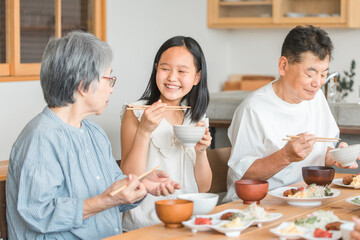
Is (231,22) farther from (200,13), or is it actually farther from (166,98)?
(166,98)

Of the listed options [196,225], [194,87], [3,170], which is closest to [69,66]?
[196,225]

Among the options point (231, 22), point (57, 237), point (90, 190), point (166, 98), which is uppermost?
point (231, 22)

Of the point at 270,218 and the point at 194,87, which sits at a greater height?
the point at 194,87

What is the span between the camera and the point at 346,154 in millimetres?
2201

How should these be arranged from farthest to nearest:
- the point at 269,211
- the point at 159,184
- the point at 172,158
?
the point at 172,158, the point at 159,184, the point at 269,211

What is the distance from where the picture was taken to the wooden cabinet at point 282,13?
498 centimetres

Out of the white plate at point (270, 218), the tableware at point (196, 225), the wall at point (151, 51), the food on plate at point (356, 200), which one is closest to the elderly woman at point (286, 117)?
the food on plate at point (356, 200)

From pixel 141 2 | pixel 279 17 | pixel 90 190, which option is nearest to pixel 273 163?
pixel 90 190

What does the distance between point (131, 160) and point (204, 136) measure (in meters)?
0.30

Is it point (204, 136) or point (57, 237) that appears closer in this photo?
point (57, 237)

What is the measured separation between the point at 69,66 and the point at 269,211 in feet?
2.53

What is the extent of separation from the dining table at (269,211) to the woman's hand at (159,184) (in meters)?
0.16

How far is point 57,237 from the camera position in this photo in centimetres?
181

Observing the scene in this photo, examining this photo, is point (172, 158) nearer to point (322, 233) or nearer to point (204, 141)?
point (204, 141)
